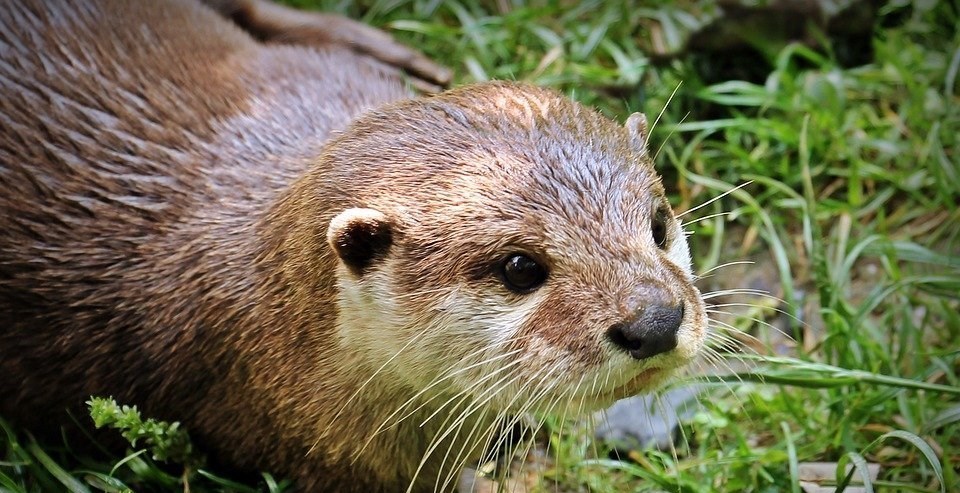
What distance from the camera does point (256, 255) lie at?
2.34 m

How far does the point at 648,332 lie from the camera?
1847mm

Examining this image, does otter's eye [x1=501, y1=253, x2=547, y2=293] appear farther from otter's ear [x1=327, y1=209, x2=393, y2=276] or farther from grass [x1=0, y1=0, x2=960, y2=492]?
grass [x1=0, y1=0, x2=960, y2=492]

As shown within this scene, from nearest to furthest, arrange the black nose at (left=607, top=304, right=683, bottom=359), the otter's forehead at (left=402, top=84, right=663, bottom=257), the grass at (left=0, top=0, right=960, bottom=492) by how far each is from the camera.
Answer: the black nose at (left=607, top=304, right=683, bottom=359) < the otter's forehead at (left=402, top=84, right=663, bottom=257) < the grass at (left=0, top=0, right=960, bottom=492)

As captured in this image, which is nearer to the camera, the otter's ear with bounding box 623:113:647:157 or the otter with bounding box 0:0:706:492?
the otter with bounding box 0:0:706:492

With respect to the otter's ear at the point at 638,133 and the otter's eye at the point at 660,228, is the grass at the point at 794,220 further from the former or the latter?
the otter's eye at the point at 660,228

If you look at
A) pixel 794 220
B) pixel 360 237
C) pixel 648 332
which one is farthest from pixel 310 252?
→ pixel 794 220

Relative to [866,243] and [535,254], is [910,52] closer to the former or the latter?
[866,243]

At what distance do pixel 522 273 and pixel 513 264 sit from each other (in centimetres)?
2

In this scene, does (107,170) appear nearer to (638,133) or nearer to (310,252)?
(310,252)

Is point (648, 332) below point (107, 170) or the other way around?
below

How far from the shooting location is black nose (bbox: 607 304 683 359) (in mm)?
1850

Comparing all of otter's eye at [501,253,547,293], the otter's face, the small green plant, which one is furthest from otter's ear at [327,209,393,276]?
the small green plant

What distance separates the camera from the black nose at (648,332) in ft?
6.07

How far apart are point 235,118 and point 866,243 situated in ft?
5.41
